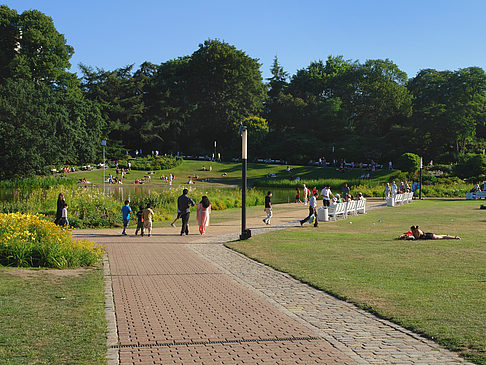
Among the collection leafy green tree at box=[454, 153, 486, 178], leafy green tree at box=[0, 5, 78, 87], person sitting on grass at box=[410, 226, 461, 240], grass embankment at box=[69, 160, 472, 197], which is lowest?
person sitting on grass at box=[410, 226, 461, 240]

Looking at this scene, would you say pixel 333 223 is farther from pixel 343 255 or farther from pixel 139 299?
pixel 139 299

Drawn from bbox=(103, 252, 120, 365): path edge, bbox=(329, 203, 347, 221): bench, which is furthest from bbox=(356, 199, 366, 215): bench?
bbox=(103, 252, 120, 365): path edge

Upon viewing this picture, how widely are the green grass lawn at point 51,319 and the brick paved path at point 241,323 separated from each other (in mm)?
375

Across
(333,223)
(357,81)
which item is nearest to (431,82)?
(357,81)

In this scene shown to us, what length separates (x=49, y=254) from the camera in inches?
484

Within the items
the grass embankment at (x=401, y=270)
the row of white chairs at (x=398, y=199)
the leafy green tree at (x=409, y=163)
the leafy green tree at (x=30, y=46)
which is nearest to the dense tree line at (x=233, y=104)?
the leafy green tree at (x=30, y=46)

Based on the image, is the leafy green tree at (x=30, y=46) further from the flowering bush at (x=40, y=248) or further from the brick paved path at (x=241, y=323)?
the brick paved path at (x=241, y=323)

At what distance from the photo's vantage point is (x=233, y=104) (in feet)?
297

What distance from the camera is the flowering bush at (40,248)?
12.3 metres

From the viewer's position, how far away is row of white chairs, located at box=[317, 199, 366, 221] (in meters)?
24.7

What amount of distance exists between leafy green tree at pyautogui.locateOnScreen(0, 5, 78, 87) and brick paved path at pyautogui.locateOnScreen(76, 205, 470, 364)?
59.5 meters

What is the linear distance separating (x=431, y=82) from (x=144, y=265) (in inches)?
2858

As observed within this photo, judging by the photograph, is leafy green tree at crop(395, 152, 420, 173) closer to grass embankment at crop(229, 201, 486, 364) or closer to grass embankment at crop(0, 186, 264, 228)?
grass embankment at crop(0, 186, 264, 228)

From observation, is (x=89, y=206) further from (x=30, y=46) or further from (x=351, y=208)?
(x=30, y=46)
